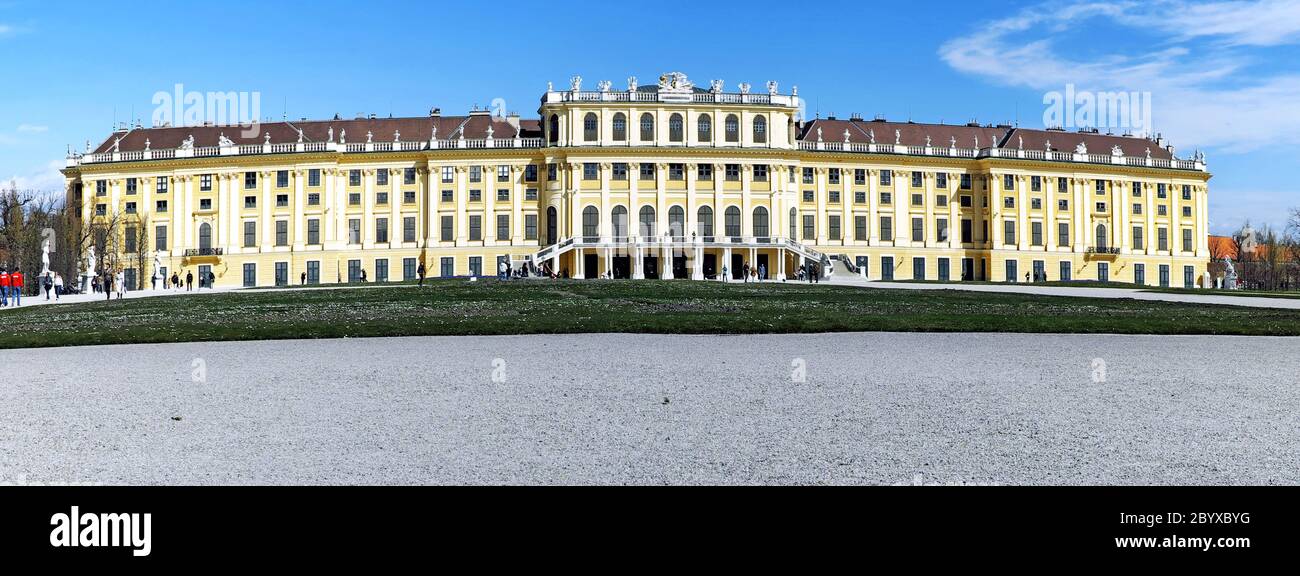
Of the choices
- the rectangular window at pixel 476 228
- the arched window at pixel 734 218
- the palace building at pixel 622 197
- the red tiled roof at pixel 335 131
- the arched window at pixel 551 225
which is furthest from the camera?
the red tiled roof at pixel 335 131

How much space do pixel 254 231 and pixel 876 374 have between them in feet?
239

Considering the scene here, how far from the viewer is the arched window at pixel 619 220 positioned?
7275cm

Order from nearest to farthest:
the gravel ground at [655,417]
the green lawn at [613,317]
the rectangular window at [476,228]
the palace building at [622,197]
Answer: the gravel ground at [655,417]
the green lawn at [613,317]
the palace building at [622,197]
the rectangular window at [476,228]

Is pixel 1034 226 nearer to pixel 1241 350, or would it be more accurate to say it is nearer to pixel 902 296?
pixel 902 296

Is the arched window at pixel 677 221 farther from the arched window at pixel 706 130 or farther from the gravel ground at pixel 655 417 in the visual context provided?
the gravel ground at pixel 655 417

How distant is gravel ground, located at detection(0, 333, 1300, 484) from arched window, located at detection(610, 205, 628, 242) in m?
57.6

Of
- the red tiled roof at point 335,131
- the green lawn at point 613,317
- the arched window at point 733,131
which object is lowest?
the green lawn at point 613,317

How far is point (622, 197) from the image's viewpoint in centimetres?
7300

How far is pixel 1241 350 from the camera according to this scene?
15.7 meters

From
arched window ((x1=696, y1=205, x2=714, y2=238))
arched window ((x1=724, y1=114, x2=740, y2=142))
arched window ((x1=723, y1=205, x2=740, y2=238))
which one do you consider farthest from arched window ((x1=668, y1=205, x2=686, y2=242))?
arched window ((x1=724, y1=114, x2=740, y2=142))

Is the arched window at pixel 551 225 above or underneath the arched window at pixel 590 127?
underneath

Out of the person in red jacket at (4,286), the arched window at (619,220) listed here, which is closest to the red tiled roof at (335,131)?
the arched window at (619,220)

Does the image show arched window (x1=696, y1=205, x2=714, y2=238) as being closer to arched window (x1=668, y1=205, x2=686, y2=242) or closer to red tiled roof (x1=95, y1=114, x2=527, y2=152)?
arched window (x1=668, y1=205, x2=686, y2=242)

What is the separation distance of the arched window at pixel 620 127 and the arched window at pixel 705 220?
804 cm
